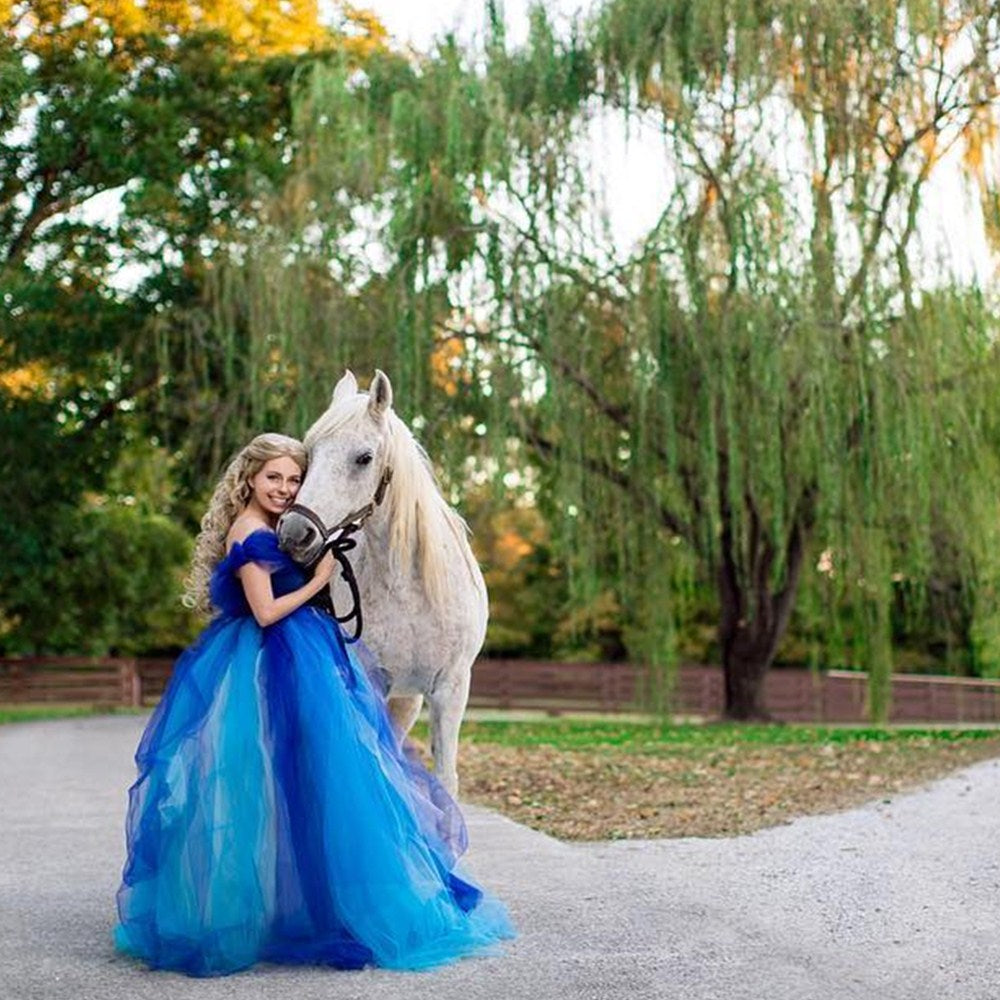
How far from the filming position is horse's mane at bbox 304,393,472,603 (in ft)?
Answer: 16.6

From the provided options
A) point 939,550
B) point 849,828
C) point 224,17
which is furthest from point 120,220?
point 849,828

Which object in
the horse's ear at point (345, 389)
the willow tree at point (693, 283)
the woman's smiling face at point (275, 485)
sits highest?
the willow tree at point (693, 283)

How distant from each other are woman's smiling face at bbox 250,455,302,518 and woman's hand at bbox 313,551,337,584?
→ 19cm

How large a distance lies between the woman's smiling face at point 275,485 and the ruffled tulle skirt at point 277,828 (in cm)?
35

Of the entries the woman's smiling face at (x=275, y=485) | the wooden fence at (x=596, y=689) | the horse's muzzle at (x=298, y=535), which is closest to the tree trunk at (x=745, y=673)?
the wooden fence at (x=596, y=689)

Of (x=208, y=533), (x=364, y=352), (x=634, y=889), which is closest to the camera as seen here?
(x=208, y=533)

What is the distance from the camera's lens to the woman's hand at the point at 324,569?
477 cm

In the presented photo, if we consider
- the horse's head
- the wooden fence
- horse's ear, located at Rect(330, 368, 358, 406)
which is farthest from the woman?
the wooden fence

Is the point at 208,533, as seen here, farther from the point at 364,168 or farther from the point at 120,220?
the point at 120,220

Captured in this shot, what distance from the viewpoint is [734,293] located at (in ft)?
52.8

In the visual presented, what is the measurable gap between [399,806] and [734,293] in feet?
39.7

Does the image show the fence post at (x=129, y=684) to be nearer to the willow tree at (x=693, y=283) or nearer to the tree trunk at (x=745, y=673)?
the willow tree at (x=693, y=283)

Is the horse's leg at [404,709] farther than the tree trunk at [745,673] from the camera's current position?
No

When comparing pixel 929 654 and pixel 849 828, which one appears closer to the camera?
pixel 849 828
